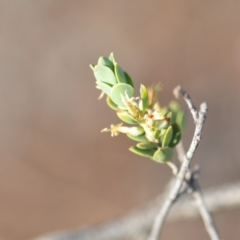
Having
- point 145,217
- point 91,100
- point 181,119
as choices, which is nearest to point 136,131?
point 181,119

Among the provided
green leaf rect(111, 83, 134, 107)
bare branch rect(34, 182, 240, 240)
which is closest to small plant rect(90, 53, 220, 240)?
green leaf rect(111, 83, 134, 107)

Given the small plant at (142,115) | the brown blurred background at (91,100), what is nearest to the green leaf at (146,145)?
the small plant at (142,115)

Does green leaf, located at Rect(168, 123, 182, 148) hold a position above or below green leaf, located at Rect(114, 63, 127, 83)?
below

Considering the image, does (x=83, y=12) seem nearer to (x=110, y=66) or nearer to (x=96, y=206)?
(x=96, y=206)

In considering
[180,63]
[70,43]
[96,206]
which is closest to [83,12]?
[70,43]

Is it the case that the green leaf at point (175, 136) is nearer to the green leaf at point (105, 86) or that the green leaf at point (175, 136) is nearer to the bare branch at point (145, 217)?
the green leaf at point (105, 86)

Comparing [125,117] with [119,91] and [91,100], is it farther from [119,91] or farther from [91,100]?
[91,100]

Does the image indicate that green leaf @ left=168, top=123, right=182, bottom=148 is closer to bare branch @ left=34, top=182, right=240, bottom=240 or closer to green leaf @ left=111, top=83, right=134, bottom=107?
green leaf @ left=111, top=83, right=134, bottom=107
